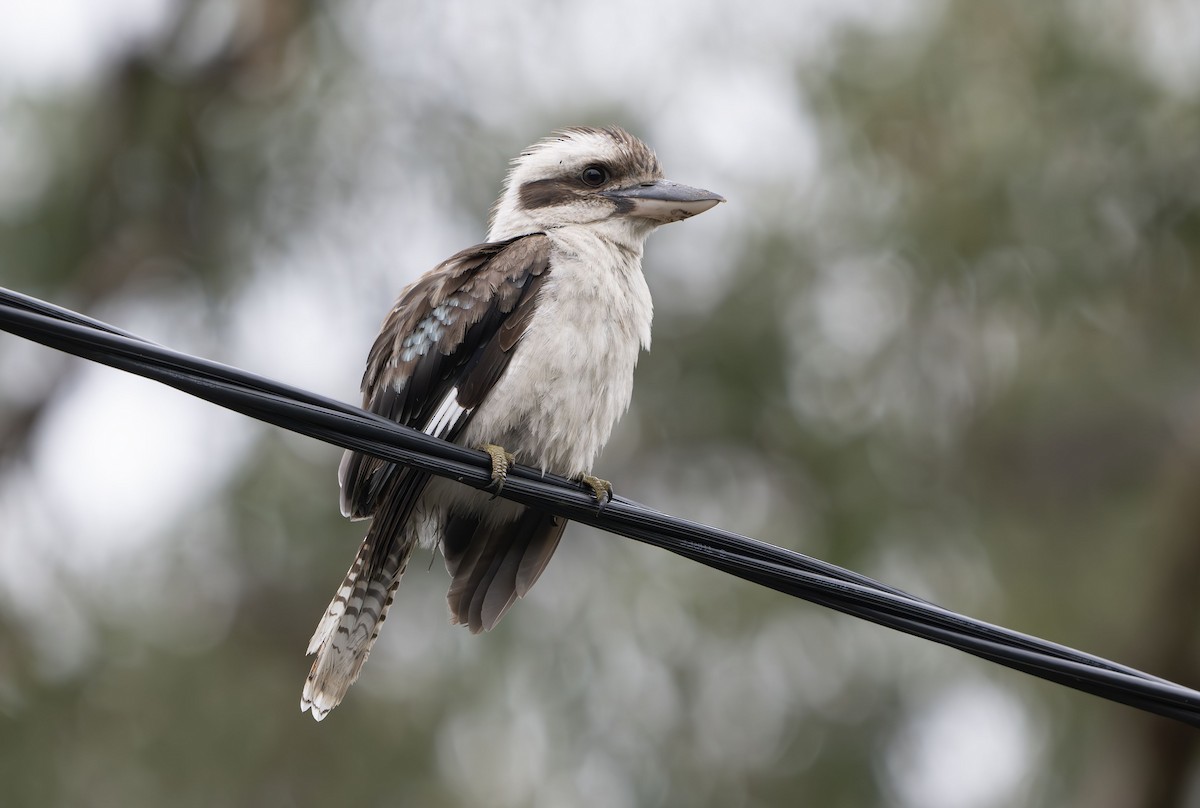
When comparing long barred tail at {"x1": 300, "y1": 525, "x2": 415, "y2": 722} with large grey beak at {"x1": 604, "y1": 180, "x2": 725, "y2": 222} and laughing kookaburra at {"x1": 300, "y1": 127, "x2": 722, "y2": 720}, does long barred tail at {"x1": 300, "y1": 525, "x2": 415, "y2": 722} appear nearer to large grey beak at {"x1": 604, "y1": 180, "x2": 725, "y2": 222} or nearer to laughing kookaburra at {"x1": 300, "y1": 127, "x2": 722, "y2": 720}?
laughing kookaburra at {"x1": 300, "y1": 127, "x2": 722, "y2": 720}

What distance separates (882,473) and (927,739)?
1.36 metres

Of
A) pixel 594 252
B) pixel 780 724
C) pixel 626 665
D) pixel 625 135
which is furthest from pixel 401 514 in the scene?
pixel 780 724

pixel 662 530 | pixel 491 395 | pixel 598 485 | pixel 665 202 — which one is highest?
pixel 665 202

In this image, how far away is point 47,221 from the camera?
7.27 m

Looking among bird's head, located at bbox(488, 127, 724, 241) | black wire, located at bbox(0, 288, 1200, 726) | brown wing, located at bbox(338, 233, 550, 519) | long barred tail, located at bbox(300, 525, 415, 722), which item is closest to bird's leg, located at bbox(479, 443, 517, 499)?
black wire, located at bbox(0, 288, 1200, 726)

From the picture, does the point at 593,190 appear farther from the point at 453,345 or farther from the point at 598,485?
the point at 598,485

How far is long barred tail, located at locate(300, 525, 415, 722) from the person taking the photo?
371cm

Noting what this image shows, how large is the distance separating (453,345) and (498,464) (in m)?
0.64

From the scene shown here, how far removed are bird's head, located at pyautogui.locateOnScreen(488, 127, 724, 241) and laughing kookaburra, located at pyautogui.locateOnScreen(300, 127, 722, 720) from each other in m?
0.02

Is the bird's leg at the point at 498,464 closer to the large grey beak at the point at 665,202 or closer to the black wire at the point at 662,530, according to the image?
the black wire at the point at 662,530

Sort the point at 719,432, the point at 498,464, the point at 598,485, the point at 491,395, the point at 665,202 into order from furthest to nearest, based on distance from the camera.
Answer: the point at 719,432, the point at 665,202, the point at 491,395, the point at 598,485, the point at 498,464

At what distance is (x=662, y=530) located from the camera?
2600 millimetres

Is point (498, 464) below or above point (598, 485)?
below

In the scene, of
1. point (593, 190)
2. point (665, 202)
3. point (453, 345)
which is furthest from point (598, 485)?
point (593, 190)
